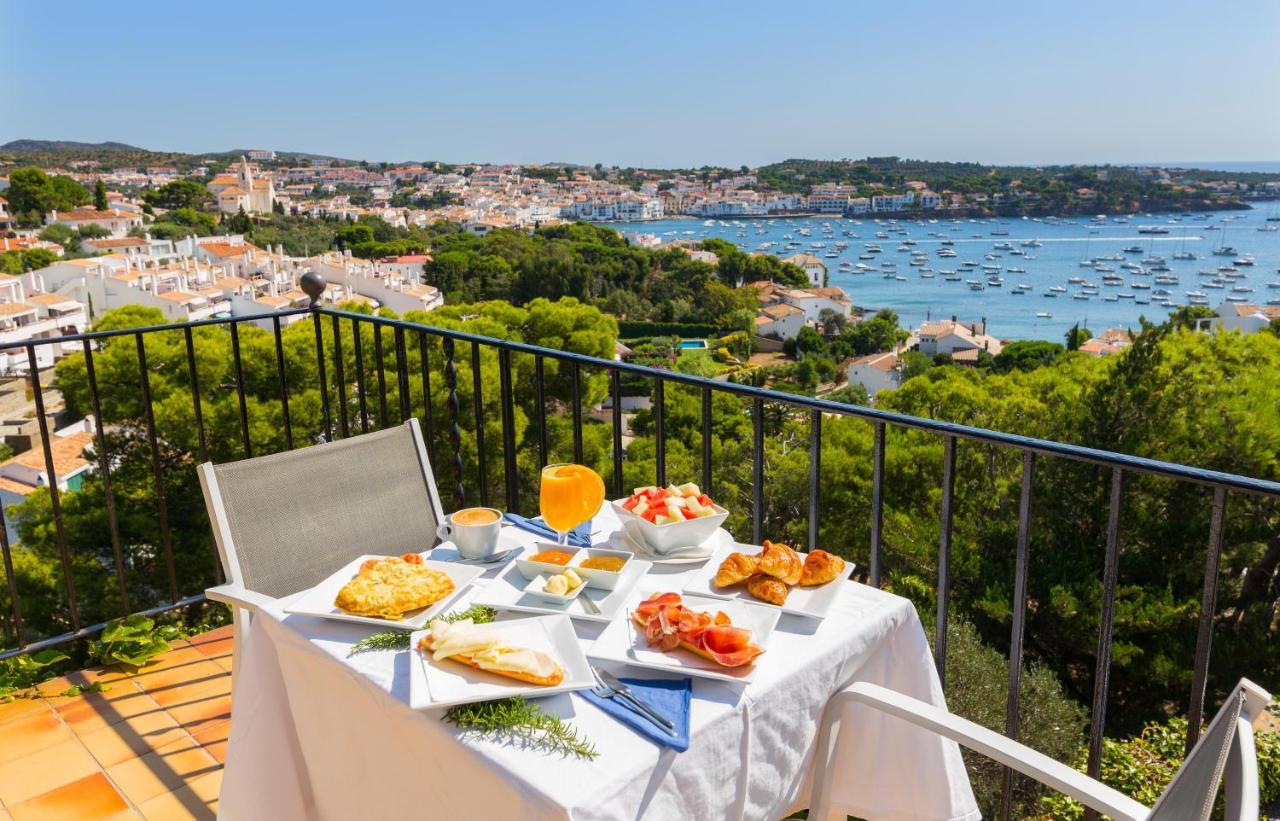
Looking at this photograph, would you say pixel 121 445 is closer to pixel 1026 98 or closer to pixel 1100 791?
pixel 1100 791

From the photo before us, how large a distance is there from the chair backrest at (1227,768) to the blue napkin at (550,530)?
3.05 feet

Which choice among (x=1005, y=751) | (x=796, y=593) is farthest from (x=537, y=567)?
(x=1005, y=751)

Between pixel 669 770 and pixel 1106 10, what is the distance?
78350 mm

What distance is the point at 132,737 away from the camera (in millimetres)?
2289

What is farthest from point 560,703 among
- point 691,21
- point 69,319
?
point 691,21

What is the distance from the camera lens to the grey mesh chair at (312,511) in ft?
4.98

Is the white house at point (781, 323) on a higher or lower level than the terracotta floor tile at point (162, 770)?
lower

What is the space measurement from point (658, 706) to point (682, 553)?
1.45 feet

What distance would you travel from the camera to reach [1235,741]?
0.72 meters

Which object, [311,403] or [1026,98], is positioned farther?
[1026,98]

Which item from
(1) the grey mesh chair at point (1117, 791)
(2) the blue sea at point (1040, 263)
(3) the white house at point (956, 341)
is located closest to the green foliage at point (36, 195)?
(2) the blue sea at point (1040, 263)

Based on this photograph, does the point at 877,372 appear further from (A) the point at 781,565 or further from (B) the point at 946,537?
(A) the point at 781,565

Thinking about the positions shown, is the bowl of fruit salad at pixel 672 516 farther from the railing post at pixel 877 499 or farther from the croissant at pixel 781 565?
the railing post at pixel 877 499

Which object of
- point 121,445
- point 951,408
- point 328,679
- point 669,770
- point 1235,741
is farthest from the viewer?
point 951,408
